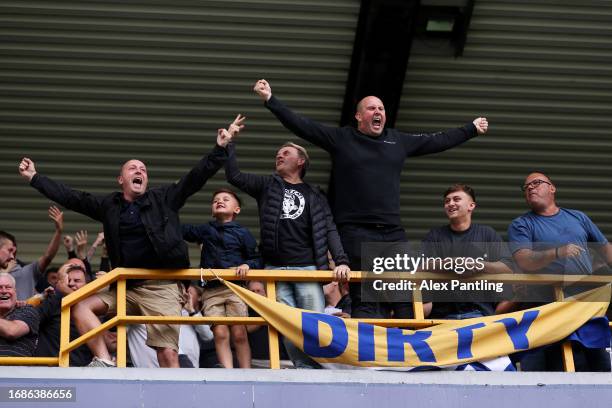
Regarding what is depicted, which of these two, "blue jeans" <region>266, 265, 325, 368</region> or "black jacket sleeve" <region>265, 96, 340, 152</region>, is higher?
"black jacket sleeve" <region>265, 96, 340, 152</region>

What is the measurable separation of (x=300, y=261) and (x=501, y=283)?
155cm

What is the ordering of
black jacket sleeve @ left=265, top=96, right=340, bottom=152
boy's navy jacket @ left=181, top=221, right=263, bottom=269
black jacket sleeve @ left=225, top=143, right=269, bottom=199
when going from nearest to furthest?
1. boy's navy jacket @ left=181, top=221, right=263, bottom=269
2. black jacket sleeve @ left=225, top=143, right=269, bottom=199
3. black jacket sleeve @ left=265, top=96, right=340, bottom=152

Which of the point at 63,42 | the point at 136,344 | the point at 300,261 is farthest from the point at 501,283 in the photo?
the point at 63,42

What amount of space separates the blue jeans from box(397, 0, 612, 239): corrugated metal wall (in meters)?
5.08

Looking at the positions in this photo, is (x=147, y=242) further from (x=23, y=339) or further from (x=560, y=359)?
(x=560, y=359)

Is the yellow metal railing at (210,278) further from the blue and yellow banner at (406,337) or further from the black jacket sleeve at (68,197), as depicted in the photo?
the black jacket sleeve at (68,197)

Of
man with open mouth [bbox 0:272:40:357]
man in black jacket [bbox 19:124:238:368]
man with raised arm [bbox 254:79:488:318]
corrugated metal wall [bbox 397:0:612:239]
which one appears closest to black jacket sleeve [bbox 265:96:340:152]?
man with raised arm [bbox 254:79:488:318]

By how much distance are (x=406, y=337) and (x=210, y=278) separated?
4.97 ft

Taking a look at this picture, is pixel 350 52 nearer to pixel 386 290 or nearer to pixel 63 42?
pixel 63 42

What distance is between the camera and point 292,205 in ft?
33.4

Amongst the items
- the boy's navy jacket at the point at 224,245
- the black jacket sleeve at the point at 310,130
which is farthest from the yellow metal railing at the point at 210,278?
the black jacket sleeve at the point at 310,130

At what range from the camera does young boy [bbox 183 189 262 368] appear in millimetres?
10000

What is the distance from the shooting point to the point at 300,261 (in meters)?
10.1

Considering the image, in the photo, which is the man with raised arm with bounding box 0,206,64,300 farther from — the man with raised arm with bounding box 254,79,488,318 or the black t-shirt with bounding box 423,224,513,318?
the black t-shirt with bounding box 423,224,513,318
